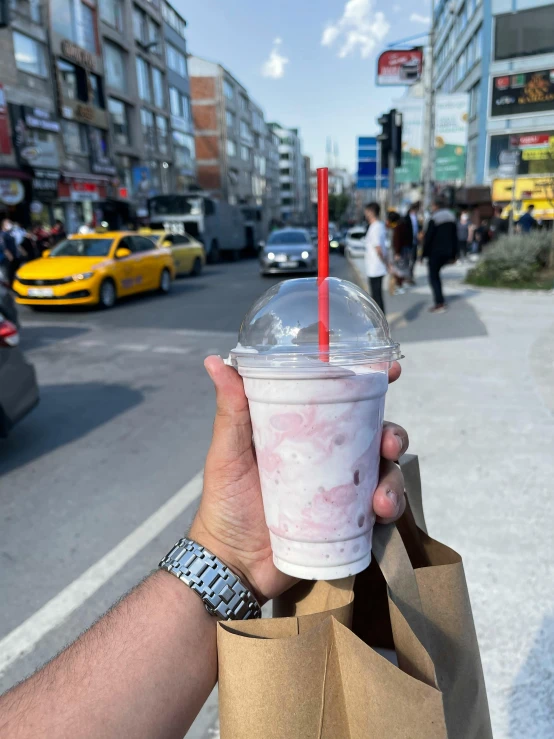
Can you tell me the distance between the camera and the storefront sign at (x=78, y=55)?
2635cm

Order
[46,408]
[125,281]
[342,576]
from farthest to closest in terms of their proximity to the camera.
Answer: [125,281] → [46,408] → [342,576]

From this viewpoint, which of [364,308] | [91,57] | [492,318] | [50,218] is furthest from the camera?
[91,57]

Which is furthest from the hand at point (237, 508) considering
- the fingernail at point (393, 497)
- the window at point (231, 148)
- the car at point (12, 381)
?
the window at point (231, 148)

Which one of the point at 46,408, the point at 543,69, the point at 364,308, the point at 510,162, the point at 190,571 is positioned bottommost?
the point at 46,408

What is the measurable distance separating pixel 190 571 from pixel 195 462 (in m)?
2.86

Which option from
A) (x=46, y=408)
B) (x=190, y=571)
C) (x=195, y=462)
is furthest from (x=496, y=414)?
(x=46, y=408)

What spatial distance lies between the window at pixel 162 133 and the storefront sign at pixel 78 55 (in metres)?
9.54

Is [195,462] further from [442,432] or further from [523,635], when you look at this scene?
[523,635]

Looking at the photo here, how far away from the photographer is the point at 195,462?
3920mm

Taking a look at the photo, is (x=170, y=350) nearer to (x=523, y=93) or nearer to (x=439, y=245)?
(x=439, y=245)

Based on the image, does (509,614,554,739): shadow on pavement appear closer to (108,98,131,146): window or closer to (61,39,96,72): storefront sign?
(61,39,96,72): storefront sign

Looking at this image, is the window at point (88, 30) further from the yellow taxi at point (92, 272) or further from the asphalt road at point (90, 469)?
the asphalt road at point (90, 469)

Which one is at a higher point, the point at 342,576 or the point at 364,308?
the point at 364,308

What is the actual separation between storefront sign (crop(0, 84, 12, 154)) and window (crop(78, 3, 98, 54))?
9.67m
